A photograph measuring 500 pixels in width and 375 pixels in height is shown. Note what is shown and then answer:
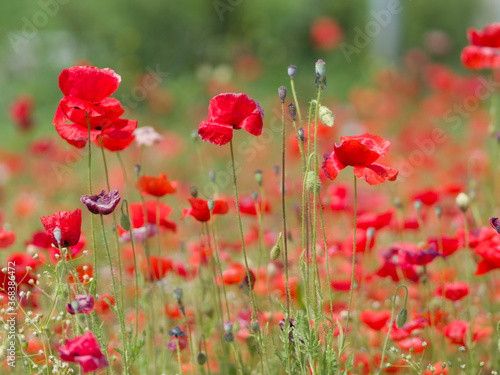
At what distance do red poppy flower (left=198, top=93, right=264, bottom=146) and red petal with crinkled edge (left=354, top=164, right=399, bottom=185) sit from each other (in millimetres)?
217

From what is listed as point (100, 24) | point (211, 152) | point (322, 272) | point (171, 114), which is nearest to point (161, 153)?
point (211, 152)

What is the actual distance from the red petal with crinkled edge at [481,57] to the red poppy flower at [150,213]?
3.45 ft

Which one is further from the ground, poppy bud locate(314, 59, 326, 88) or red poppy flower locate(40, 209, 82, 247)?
poppy bud locate(314, 59, 326, 88)

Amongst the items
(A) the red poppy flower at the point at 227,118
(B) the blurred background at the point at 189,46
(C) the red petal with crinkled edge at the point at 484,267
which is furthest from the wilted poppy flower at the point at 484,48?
(B) the blurred background at the point at 189,46

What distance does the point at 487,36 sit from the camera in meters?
1.96

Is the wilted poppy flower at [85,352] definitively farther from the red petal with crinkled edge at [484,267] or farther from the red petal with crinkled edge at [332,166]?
the red petal with crinkled edge at [484,267]

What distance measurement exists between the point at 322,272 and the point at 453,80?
369cm

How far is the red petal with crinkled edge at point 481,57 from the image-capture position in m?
2.00

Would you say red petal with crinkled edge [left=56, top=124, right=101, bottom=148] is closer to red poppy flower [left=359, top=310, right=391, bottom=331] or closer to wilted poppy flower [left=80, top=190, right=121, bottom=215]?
wilted poppy flower [left=80, top=190, right=121, bottom=215]

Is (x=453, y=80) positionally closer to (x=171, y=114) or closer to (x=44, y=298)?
(x=171, y=114)

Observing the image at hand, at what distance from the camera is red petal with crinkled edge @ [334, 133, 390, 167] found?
125 centimetres

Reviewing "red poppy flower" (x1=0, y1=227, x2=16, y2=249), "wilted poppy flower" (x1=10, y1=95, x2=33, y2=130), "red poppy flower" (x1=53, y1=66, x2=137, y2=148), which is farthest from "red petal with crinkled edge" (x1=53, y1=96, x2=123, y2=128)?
"wilted poppy flower" (x1=10, y1=95, x2=33, y2=130)

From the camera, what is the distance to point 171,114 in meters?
6.41

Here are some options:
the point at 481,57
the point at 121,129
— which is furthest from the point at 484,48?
the point at 121,129
